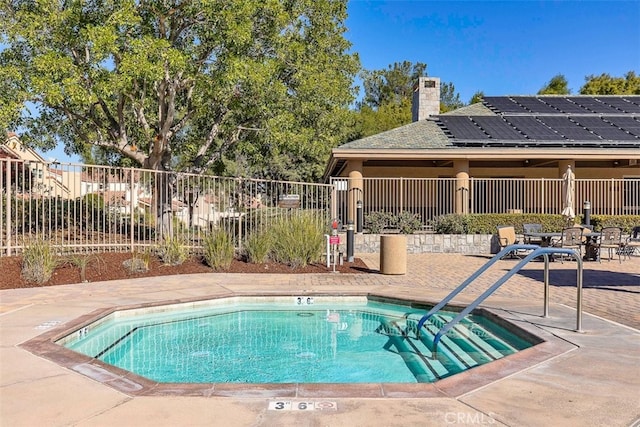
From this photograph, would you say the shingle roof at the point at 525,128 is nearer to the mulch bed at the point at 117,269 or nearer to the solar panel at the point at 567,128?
the solar panel at the point at 567,128

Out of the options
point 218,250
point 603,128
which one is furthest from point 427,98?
point 218,250

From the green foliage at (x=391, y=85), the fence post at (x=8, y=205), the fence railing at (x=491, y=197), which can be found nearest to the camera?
the fence post at (x=8, y=205)

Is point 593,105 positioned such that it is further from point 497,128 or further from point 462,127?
point 462,127

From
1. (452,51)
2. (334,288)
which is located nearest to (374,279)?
(334,288)

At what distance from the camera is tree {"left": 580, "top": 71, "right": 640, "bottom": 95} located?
4228 cm

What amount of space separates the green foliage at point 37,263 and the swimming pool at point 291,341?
3504 mm

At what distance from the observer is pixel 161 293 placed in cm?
884

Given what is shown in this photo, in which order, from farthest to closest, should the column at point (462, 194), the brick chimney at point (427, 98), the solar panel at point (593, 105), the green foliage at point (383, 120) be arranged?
the green foliage at point (383, 120), the brick chimney at point (427, 98), the solar panel at point (593, 105), the column at point (462, 194)

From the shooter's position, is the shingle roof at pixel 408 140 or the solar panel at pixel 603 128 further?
the solar panel at pixel 603 128

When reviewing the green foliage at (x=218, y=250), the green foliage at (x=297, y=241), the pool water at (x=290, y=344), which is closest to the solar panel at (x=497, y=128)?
the green foliage at (x=297, y=241)

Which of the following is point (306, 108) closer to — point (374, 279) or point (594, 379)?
point (374, 279)

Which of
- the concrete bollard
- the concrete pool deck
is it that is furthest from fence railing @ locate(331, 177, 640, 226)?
the concrete pool deck

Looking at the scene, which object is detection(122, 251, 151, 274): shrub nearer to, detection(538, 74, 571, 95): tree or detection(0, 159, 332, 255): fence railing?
detection(0, 159, 332, 255): fence railing

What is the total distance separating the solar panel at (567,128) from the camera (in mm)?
20922
